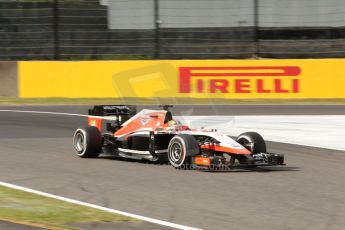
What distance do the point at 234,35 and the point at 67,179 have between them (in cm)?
1430

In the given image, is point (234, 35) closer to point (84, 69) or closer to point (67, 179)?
point (84, 69)

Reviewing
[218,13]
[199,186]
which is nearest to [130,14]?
[218,13]

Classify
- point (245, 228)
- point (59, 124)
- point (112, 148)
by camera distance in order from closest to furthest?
1. point (245, 228)
2. point (112, 148)
3. point (59, 124)

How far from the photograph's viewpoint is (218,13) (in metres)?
21.8

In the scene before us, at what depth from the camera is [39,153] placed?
11.0 m

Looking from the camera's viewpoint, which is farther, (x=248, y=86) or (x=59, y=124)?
(x=248, y=86)

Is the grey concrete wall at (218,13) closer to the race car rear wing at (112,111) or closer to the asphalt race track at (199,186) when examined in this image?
the asphalt race track at (199,186)

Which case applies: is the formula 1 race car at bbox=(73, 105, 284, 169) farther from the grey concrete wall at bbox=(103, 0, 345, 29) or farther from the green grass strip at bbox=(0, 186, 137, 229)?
A: the grey concrete wall at bbox=(103, 0, 345, 29)

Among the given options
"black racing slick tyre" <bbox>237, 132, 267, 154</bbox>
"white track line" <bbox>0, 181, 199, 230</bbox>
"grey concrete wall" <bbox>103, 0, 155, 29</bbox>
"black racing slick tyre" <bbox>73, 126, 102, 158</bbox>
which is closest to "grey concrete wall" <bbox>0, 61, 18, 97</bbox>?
"grey concrete wall" <bbox>103, 0, 155, 29</bbox>

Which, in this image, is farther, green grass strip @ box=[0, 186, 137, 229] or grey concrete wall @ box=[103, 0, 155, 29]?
Answer: grey concrete wall @ box=[103, 0, 155, 29]

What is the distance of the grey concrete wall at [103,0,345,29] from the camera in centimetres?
2158

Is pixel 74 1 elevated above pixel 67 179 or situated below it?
above

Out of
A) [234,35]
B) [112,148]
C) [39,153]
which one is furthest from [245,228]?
[234,35]

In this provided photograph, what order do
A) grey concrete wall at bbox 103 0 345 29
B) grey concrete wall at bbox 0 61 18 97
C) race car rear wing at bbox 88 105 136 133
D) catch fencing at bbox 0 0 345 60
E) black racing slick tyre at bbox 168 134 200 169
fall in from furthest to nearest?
catch fencing at bbox 0 0 345 60 < grey concrete wall at bbox 103 0 345 29 < grey concrete wall at bbox 0 61 18 97 < race car rear wing at bbox 88 105 136 133 < black racing slick tyre at bbox 168 134 200 169
